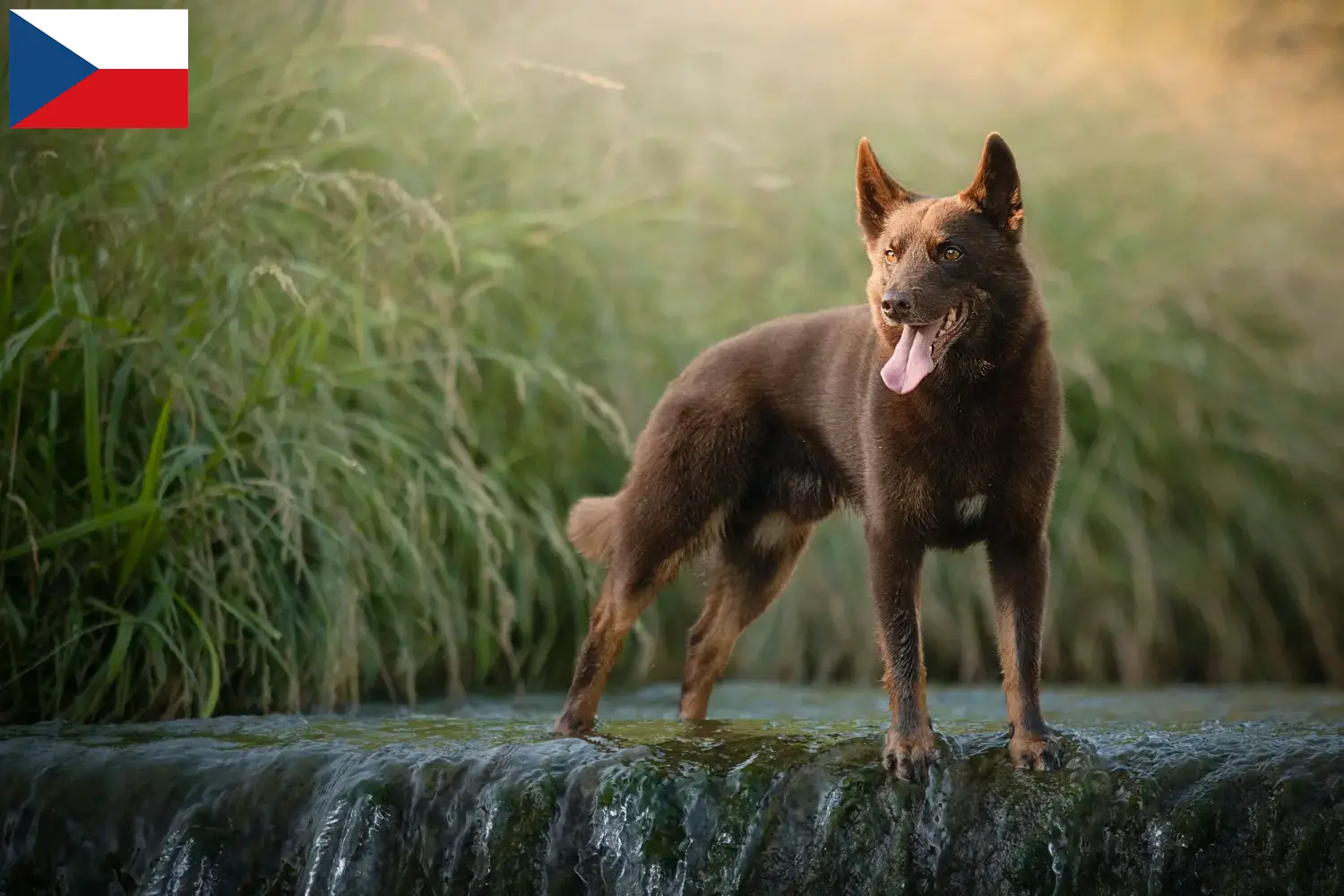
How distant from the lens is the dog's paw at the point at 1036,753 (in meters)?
2.61

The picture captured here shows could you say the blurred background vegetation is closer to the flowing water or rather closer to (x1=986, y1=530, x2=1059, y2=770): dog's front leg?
the flowing water

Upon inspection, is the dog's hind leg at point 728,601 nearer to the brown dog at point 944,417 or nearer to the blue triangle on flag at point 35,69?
the brown dog at point 944,417

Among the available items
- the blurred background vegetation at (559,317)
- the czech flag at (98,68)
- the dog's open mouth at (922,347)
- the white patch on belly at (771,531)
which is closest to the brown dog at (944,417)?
the dog's open mouth at (922,347)

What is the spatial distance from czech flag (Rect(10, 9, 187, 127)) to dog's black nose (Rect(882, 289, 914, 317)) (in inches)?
101

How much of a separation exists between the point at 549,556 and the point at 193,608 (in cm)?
111

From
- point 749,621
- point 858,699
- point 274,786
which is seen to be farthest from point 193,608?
point 858,699

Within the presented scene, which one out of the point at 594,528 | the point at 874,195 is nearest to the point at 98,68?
the point at 594,528

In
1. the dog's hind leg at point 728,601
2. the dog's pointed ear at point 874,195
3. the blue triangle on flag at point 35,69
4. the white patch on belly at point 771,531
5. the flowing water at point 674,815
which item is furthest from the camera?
the blue triangle on flag at point 35,69

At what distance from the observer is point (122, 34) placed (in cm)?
451

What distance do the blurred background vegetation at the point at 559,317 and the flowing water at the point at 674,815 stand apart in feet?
2.10

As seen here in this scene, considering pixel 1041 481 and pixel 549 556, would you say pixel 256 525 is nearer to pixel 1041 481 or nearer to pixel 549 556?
pixel 549 556

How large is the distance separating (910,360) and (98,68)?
2.79 meters

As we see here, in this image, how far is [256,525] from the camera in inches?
153

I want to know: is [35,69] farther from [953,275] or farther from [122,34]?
[953,275]
